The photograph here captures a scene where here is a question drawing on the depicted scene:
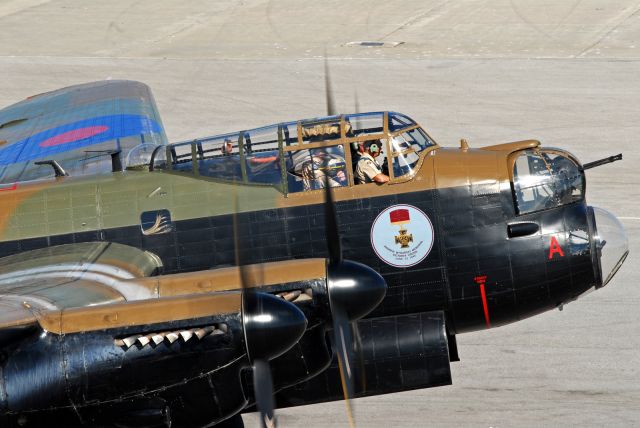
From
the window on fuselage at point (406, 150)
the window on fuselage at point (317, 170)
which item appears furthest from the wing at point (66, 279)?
the window on fuselage at point (406, 150)

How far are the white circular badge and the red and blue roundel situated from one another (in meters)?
9.21

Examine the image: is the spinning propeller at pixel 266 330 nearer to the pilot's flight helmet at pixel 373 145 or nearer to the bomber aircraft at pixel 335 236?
the bomber aircraft at pixel 335 236

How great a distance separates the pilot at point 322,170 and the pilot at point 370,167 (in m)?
0.27

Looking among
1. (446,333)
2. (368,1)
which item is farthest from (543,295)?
(368,1)

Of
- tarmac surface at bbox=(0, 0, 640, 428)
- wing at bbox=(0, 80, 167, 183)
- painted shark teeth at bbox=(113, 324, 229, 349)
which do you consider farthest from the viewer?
wing at bbox=(0, 80, 167, 183)

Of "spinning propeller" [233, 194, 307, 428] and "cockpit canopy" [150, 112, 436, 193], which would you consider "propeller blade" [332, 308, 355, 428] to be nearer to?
"spinning propeller" [233, 194, 307, 428]

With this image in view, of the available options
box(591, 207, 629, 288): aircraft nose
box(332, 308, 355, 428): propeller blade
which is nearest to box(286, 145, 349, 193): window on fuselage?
box(332, 308, 355, 428): propeller blade

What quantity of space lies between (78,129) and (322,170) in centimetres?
944

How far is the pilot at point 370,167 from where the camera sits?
687 inches

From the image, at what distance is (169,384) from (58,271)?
3731 millimetres

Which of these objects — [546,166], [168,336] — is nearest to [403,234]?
[546,166]

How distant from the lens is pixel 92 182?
60.6 ft

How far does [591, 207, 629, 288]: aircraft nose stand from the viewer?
17281mm

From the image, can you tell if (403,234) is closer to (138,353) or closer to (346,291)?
(346,291)
